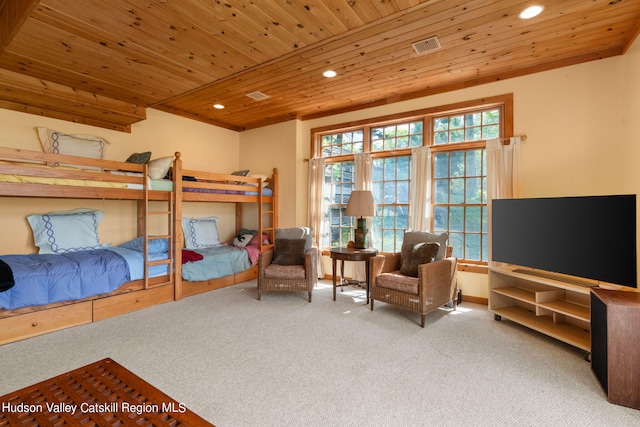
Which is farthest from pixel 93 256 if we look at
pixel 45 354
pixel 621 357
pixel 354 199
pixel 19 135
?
pixel 621 357

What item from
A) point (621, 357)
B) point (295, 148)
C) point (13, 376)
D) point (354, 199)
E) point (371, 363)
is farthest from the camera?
point (295, 148)

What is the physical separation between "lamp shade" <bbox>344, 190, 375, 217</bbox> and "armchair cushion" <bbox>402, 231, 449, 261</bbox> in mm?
545

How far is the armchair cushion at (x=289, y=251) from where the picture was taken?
12.9ft

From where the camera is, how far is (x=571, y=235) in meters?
2.48

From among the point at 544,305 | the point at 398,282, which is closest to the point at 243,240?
the point at 398,282

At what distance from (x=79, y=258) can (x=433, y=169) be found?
420cm

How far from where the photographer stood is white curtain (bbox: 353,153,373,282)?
4.36 m

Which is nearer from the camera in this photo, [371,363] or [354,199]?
[371,363]

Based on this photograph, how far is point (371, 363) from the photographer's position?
2225 millimetres

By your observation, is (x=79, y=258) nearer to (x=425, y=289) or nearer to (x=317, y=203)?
(x=317, y=203)

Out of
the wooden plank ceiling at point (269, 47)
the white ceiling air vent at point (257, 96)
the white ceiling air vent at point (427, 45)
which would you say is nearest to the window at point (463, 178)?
the wooden plank ceiling at point (269, 47)

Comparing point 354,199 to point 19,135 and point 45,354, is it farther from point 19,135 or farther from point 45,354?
point 19,135

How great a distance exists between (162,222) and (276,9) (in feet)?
11.6

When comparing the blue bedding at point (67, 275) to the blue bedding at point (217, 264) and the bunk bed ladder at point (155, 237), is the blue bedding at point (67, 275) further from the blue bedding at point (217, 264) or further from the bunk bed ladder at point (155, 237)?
the blue bedding at point (217, 264)
